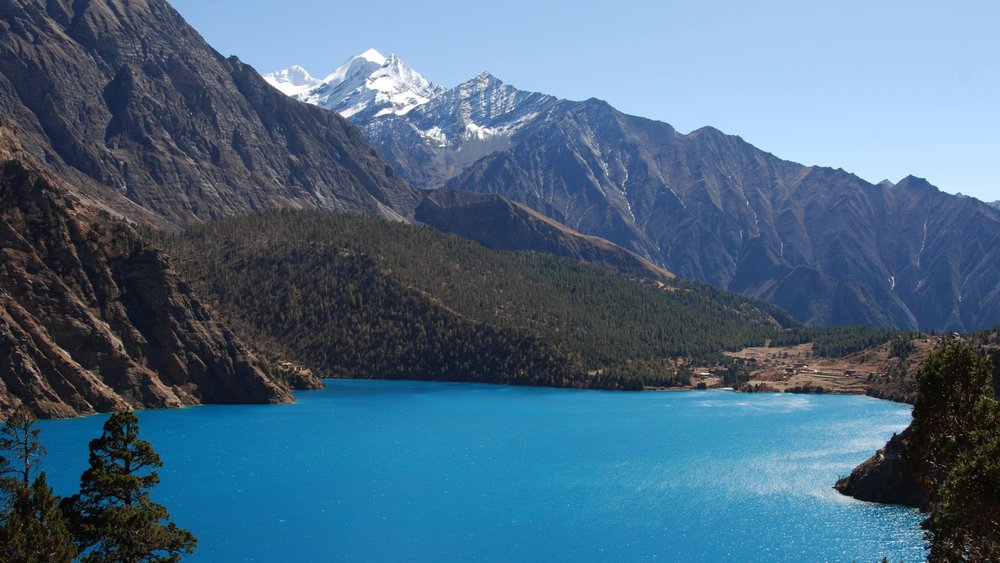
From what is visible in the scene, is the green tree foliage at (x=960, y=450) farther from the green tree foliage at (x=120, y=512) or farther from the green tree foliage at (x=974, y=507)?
the green tree foliage at (x=120, y=512)

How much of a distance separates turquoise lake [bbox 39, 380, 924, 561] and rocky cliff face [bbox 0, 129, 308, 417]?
25.5 feet

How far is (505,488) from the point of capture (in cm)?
11944

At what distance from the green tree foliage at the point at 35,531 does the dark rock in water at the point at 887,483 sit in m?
89.3

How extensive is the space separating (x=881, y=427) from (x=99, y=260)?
16112cm

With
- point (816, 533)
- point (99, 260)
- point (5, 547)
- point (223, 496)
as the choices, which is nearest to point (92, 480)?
point (5, 547)

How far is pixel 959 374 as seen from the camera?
51.2m

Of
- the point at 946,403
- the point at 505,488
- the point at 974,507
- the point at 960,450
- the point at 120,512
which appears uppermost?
the point at 946,403

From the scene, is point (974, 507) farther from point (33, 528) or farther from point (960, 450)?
point (33, 528)

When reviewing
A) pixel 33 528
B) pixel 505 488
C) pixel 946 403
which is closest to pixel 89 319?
pixel 505 488

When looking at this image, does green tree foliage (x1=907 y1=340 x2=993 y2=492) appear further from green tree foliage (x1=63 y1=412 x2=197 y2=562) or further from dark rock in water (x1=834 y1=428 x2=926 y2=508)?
dark rock in water (x1=834 y1=428 x2=926 y2=508)

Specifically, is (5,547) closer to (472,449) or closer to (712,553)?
(712,553)

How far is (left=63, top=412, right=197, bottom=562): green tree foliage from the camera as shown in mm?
51844

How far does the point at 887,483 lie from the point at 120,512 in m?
90.2

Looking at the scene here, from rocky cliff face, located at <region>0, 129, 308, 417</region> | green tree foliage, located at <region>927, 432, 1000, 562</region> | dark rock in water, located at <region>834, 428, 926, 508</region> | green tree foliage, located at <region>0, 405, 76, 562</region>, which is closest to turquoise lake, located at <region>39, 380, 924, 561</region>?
dark rock in water, located at <region>834, 428, 926, 508</region>
